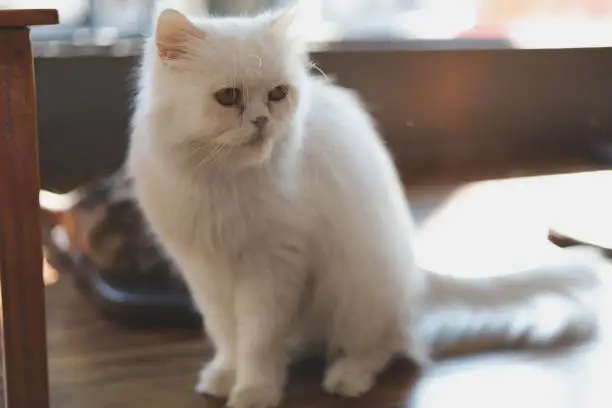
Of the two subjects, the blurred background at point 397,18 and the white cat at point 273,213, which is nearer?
the white cat at point 273,213

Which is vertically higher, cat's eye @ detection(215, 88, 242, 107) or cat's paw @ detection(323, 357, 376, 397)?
cat's eye @ detection(215, 88, 242, 107)

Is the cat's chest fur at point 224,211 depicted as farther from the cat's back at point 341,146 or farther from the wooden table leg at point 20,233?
the wooden table leg at point 20,233

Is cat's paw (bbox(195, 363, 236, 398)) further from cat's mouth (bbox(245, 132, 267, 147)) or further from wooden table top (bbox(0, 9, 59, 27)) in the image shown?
wooden table top (bbox(0, 9, 59, 27))

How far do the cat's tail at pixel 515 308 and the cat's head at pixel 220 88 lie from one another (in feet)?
1.66

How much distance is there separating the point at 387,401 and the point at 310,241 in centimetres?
30

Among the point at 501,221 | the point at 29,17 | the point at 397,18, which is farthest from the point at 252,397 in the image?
the point at 397,18

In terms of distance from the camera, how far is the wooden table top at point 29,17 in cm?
94

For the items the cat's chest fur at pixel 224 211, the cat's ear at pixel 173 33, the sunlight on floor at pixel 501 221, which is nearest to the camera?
the cat's ear at pixel 173 33

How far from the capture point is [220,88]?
1133mm

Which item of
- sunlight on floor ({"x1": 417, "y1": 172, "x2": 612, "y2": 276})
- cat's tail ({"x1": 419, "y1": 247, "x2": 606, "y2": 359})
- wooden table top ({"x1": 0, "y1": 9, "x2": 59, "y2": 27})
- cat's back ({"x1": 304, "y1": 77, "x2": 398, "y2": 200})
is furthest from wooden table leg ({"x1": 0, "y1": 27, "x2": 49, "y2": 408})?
sunlight on floor ({"x1": 417, "y1": 172, "x2": 612, "y2": 276})

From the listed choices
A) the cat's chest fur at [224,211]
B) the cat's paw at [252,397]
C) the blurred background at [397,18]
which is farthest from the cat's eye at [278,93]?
the blurred background at [397,18]

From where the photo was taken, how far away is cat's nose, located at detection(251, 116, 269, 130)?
1.15 m

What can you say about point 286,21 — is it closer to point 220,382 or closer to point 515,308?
point 220,382

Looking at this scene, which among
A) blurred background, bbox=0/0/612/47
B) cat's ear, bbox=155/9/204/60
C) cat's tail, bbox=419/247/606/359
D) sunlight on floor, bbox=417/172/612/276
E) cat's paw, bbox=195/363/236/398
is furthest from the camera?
blurred background, bbox=0/0/612/47
